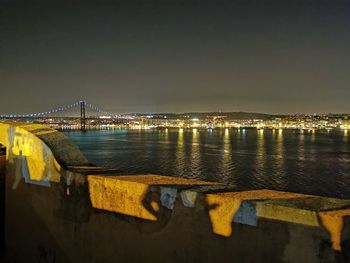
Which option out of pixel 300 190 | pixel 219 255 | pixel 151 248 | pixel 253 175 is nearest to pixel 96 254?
pixel 151 248

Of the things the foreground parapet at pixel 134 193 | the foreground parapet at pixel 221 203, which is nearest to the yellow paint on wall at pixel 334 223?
the foreground parapet at pixel 221 203

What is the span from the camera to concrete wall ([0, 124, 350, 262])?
89.9 inches

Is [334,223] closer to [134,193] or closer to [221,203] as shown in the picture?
[221,203]

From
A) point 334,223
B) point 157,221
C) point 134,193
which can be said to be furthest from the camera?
point 134,193

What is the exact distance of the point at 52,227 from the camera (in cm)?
377

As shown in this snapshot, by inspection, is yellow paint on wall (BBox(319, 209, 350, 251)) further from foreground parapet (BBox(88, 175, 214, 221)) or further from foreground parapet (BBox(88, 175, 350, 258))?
foreground parapet (BBox(88, 175, 214, 221))

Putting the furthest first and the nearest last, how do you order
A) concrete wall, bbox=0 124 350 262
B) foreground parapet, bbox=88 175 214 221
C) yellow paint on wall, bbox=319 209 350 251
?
foreground parapet, bbox=88 175 214 221
concrete wall, bbox=0 124 350 262
yellow paint on wall, bbox=319 209 350 251

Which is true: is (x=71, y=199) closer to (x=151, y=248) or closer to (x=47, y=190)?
(x=47, y=190)

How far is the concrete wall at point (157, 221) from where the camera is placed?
2.28 metres

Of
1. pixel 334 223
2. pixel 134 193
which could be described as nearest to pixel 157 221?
pixel 134 193

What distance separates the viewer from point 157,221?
297cm

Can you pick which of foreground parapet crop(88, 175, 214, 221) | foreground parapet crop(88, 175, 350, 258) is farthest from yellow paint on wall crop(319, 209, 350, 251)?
foreground parapet crop(88, 175, 214, 221)

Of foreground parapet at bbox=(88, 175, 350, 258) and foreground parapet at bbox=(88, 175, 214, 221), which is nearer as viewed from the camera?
foreground parapet at bbox=(88, 175, 350, 258)

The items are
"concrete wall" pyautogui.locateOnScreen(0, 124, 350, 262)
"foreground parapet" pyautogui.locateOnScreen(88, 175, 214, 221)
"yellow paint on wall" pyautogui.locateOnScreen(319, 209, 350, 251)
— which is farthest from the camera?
"foreground parapet" pyautogui.locateOnScreen(88, 175, 214, 221)
